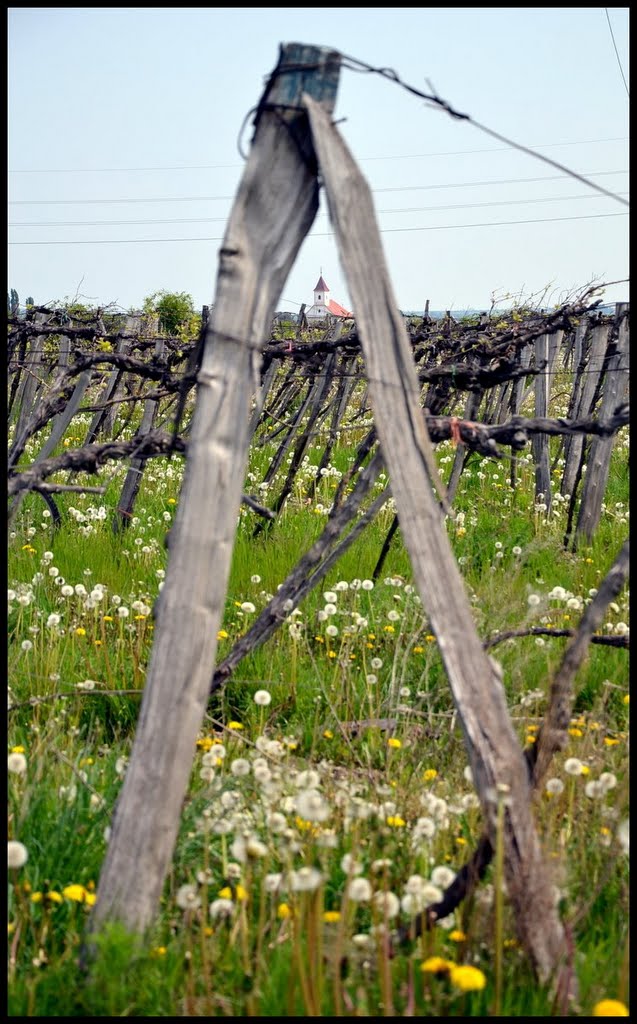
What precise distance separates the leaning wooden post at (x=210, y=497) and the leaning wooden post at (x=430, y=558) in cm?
11

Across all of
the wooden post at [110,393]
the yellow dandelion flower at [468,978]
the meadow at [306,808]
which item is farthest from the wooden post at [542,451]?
the yellow dandelion flower at [468,978]

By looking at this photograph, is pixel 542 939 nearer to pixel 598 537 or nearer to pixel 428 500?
pixel 428 500

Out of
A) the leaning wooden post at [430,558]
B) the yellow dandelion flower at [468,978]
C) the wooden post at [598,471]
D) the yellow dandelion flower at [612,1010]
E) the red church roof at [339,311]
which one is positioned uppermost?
the red church roof at [339,311]

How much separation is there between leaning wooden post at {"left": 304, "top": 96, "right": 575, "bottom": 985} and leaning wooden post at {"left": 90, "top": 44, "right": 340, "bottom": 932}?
4.3 inches

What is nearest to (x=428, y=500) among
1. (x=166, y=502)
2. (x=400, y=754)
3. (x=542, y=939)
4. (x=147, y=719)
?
(x=147, y=719)

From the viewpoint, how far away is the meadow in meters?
2.00

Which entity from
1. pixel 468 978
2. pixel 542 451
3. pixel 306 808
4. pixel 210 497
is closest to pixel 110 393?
pixel 542 451

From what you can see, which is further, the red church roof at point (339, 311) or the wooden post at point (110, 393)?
the red church roof at point (339, 311)

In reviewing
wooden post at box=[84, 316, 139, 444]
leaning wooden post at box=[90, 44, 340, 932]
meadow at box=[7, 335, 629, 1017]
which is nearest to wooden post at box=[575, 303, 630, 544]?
meadow at box=[7, 335, 629, 1017]

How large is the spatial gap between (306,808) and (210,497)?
750 millimetres

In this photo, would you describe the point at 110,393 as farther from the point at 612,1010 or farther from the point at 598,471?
the point at 612,1010

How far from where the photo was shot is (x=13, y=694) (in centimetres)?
400

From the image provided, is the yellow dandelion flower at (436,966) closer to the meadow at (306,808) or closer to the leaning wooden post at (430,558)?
the meadow at (306,808)

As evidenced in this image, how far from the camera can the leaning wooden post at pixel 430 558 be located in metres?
2.07
